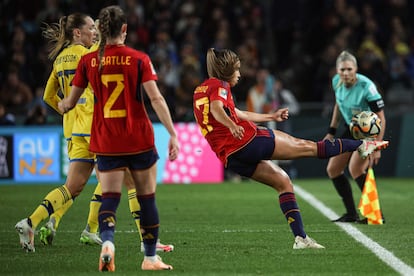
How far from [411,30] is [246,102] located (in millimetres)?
5050

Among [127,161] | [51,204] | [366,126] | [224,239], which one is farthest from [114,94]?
[366,126]

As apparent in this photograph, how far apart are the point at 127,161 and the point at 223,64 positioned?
1.69 meters

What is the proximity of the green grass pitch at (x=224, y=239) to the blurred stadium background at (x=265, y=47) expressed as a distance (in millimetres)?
3905

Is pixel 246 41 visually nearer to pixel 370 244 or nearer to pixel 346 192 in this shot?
pixel 346 192

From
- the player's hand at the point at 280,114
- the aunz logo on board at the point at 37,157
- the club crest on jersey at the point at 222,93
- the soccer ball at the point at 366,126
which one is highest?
the club crest on jersey at the point at 222,93

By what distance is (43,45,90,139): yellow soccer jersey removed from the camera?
9336mm

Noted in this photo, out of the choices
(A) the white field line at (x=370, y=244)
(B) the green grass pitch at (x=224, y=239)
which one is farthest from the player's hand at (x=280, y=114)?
(A) the white field line at (x=370, y=244)

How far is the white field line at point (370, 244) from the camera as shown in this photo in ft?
25.6

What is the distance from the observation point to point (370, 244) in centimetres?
933

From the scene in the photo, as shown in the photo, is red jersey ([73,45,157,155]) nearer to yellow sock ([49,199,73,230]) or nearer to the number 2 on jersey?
the number 2 on jersey

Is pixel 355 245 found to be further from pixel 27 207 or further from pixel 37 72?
pixel 37 72

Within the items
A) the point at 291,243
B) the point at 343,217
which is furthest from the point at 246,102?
the point at 291,243

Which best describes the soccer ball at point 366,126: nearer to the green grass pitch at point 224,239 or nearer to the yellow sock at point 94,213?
the green grass pitch at point 224,239

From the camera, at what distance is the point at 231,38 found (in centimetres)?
2239
